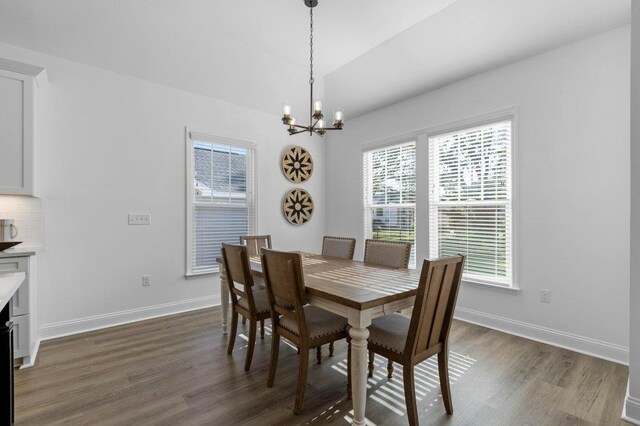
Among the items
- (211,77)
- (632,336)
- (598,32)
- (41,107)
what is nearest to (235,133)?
(211,77)

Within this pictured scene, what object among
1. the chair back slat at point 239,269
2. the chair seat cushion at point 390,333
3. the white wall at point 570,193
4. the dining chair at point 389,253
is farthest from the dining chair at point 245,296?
the white wall at point 570,193

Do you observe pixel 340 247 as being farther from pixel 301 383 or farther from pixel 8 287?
pixel 8 287

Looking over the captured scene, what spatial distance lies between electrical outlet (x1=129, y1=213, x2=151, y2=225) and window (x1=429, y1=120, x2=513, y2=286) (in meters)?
3.40

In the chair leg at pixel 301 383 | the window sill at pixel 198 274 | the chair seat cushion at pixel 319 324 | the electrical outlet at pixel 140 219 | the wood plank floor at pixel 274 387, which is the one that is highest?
the electrical outlet at pixel 140 219

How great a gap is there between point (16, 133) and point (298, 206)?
3.28 metres

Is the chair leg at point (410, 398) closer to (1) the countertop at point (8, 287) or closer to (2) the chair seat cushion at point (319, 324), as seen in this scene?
(2) the chair seat cushion at point (319, 324)

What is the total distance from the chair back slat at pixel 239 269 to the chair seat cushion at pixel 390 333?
1006mm

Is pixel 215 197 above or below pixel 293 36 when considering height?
below

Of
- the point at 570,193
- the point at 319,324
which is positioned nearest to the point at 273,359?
the point at 319,324

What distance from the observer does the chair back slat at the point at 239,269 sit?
244 cm

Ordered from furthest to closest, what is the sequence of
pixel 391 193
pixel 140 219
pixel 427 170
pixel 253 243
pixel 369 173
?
pixel 369 173
pixel 391 193
pixel 427 170
pixel 253 243
pixel 140 219

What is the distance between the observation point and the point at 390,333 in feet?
6.13

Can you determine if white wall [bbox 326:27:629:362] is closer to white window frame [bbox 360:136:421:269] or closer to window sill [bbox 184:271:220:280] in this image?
white window frame [bbox 360:136:421:269]

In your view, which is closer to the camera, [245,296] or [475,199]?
[245,296]
